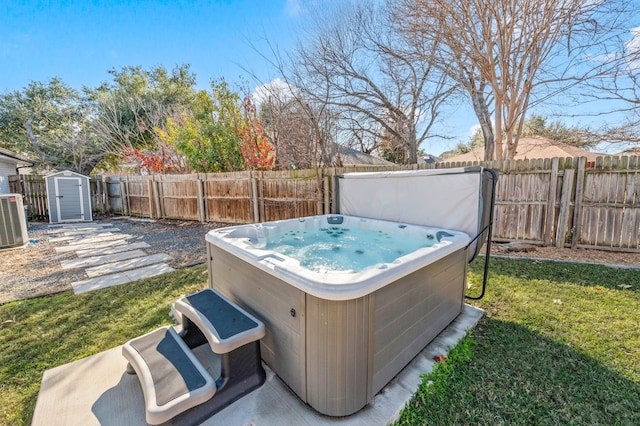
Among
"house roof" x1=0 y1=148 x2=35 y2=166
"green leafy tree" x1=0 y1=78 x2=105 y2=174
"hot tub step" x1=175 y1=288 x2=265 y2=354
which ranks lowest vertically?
"hot tub step" x1=175 y1=288 x2=265 y2=354

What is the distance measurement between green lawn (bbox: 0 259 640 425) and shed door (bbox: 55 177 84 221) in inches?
317

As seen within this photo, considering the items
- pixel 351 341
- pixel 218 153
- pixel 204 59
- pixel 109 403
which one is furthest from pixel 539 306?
pixel 204 59

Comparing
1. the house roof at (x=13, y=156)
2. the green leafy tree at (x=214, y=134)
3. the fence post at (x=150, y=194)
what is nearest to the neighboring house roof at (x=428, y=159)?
the green leafy tree at (x=214, y=134)

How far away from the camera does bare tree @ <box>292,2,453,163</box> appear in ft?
23.6

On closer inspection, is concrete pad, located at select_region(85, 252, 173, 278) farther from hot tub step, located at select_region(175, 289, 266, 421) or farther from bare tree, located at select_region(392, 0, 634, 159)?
bare tree, located at select_region(392, 0, 634, 159)

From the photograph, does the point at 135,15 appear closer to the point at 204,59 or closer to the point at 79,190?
the point at 204,59

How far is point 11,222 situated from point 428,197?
8.17 meters

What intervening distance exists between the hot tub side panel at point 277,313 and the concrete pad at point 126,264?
3.16 meters

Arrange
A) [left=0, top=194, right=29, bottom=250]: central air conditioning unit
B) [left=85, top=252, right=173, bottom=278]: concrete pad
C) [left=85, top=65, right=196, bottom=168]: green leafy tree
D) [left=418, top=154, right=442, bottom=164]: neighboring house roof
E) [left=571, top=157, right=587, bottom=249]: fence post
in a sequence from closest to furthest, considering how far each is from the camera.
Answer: [left=85, top=252, right=173, bottom=278]: concrete pad < [left=571, top=157, right=587, bottom=249]: fence post < [left=0, top=194, right=29, bottom=250]: central air conditioning unit < [left=85, top=65, right=196, bottom=168]: green leafy tree < [left=418, top=154, right=442, bottom=164]: neighboring house roof

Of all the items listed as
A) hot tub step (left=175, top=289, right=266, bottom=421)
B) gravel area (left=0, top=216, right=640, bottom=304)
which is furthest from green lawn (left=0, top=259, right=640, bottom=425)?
hot tub step (left=175, top=289, right=266, bottom=421)

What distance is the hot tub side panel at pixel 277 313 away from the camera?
1737 millimetres

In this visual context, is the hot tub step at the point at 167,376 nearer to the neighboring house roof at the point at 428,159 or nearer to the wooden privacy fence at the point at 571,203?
the wooden privacy fence at the point at 571,203

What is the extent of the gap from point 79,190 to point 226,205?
→ 18.8 ft

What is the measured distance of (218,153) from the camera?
898 centimetres
